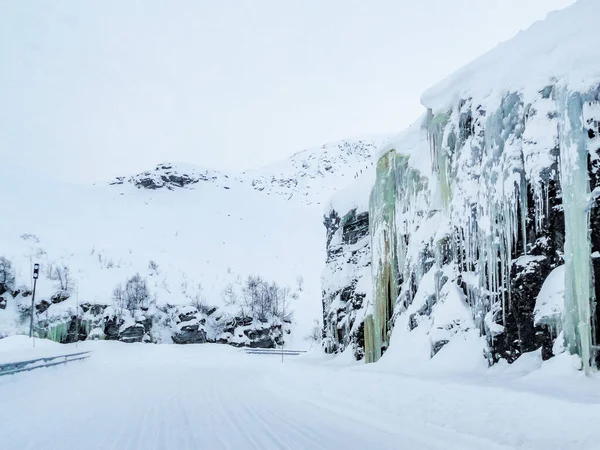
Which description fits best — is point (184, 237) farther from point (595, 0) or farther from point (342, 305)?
point (595, 0)

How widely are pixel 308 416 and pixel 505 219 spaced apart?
5352mm

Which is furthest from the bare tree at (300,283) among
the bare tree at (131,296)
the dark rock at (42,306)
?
the dark rock at (42,306)

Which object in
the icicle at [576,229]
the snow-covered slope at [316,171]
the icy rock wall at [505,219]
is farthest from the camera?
the snow-covered slope at [316,171]

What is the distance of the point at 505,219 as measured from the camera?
30.5 feet

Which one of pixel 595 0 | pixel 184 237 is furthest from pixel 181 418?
pixel 184 237

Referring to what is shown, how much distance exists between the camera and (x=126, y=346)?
32625mm

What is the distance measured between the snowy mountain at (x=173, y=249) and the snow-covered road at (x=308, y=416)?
25.7m

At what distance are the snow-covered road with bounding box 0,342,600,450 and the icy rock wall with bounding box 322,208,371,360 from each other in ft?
17.6

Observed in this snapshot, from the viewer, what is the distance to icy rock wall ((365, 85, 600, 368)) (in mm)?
7316

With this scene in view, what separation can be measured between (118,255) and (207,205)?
3180cm

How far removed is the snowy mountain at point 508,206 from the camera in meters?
7.45

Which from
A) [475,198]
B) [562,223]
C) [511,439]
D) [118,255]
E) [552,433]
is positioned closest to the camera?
[552,433]

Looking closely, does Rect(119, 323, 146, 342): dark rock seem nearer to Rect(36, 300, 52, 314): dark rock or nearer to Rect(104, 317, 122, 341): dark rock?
Rect(104, 317, 122, 341): dark rock

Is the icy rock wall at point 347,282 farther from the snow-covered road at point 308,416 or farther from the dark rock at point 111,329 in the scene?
the dark rock at point 111,329
